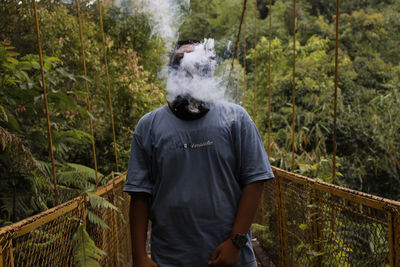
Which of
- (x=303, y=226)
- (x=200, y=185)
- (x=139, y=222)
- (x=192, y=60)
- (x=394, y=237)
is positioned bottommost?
(x=303, y=226)

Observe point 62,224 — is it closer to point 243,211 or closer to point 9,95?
point 243,211

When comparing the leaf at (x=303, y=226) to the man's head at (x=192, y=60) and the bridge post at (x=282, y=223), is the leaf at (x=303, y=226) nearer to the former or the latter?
the bridge post at (x=282, y=223)

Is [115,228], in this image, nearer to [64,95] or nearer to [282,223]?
[64,95]

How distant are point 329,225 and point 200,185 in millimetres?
847

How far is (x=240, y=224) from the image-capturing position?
1002 millimetres

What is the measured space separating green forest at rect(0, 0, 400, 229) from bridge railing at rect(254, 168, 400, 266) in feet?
1.34

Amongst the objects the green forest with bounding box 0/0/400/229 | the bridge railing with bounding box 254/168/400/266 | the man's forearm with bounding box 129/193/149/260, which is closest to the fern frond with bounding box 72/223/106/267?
the green forest with bounding box 0/0/400/229

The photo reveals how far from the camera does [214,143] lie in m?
1.01

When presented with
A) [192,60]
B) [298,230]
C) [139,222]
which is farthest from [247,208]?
[298,230]

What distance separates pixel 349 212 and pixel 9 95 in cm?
176

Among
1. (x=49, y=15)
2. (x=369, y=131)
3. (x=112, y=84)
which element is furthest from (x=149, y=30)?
(x=369, y=131)

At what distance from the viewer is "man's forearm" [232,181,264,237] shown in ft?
3.29

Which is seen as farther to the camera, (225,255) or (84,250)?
(84,250)

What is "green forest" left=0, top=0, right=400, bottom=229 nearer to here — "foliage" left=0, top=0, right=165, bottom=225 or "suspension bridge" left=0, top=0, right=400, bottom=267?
"foliage" left=0, top=0, right=165, bottom=225
